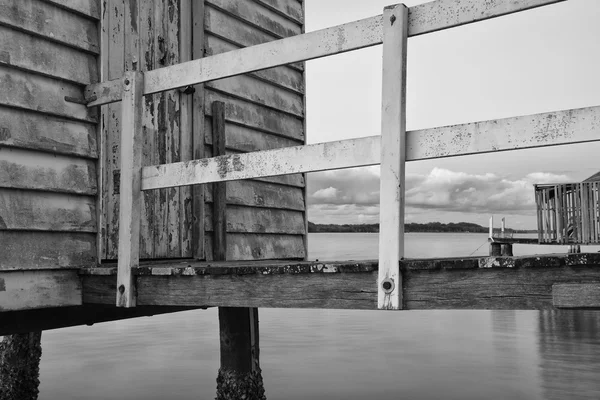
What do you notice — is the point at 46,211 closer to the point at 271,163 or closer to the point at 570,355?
the point at 271,163

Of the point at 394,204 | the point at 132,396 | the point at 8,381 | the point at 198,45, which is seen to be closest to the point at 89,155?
the point at 198,45

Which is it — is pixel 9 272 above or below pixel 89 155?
below

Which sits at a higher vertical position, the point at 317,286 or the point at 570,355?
the point at 317,286

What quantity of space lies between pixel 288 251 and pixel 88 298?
119 inches

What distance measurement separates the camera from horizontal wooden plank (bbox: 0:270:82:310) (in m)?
4.14

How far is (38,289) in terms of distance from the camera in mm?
4305

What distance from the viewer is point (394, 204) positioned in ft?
10.3

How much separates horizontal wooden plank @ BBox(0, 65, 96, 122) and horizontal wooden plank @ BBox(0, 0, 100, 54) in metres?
0.29

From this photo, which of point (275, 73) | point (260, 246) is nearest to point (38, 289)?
point (260, 246)

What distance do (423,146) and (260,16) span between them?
14.6 feet

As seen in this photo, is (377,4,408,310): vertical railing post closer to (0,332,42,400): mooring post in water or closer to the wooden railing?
the wooden railing

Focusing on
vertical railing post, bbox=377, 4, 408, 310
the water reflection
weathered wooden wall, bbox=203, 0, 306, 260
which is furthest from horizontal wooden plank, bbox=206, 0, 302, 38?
the water reflection

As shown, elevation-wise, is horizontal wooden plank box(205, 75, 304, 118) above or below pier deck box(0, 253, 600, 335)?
above

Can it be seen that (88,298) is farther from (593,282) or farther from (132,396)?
(132,396)
